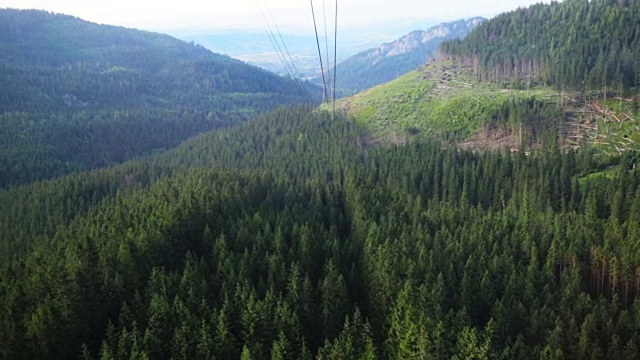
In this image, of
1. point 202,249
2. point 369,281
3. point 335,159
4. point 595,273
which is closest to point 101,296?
point 202,249

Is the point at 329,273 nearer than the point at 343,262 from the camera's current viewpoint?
Yes

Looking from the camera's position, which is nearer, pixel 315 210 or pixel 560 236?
pixel 560 236

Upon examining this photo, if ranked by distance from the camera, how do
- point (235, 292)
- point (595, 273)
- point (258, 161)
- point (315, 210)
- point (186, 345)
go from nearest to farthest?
point (186, 345)
point (235, 292)
point (595, 273)
point (315, 210)
point (258, 161)

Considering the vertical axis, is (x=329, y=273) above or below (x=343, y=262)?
above

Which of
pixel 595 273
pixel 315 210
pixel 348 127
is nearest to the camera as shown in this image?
pixel 595 273

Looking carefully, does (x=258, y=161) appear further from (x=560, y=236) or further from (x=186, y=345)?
(x=186, y=345)

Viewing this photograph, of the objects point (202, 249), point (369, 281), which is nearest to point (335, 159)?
point (202, 249)

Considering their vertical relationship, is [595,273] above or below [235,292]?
below
